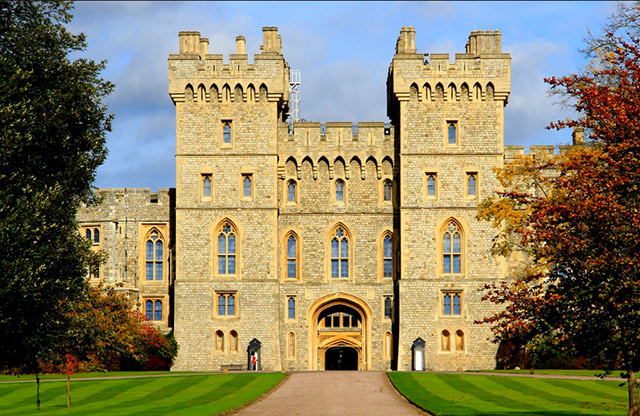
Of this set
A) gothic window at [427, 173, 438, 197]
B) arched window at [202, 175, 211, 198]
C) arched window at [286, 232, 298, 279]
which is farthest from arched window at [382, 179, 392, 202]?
arched window at [202, 175, 211, 198]

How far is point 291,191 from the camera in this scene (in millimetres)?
49812

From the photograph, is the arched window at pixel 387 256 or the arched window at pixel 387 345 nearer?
the arched window at pixel 387 345

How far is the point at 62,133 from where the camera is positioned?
74.6 feet

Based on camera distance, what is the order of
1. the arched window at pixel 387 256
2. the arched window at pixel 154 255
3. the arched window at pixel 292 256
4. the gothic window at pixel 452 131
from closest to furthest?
1. the gothic window at pixel 452 131
2. the arched window at pixel 387 256
3. the arched window at pixel 292 256
4. the arched window at pixel 154 255

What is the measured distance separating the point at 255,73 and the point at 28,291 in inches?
1175

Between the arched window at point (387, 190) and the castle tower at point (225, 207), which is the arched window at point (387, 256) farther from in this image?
the castle tower at point (225, 207)

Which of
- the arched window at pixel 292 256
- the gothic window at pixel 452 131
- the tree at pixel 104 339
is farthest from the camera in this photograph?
the arched window at pixel 292 256

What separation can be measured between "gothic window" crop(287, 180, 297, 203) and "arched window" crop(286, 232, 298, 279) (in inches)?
70.9

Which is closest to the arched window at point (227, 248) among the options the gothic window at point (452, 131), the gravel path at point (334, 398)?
the gravel path at point (334, 398)

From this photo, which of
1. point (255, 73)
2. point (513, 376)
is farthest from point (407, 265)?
point (255, 73)

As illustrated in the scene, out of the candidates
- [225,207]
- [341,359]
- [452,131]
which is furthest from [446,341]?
[225,207]

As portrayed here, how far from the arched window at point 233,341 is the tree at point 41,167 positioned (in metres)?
23.3

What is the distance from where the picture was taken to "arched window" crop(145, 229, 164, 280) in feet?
169

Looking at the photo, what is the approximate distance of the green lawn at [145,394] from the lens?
2816cm
